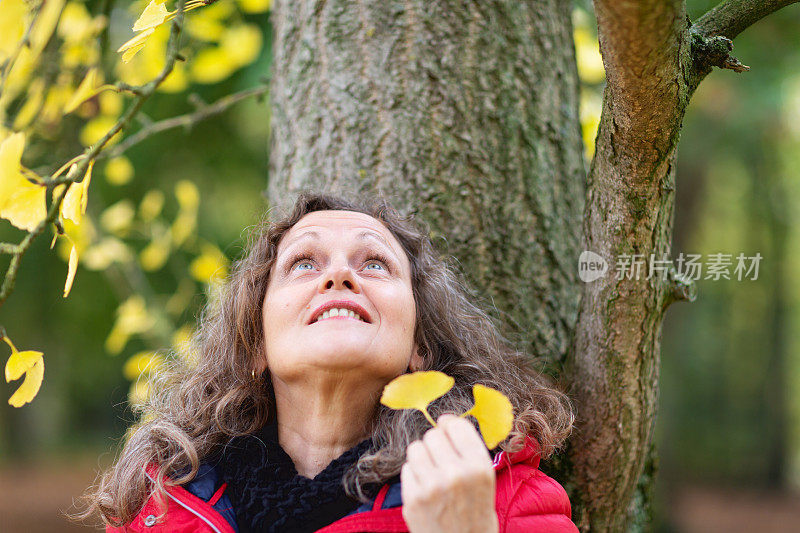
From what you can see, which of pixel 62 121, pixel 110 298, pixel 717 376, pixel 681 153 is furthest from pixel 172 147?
pixel 717 376

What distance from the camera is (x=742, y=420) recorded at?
14367mm

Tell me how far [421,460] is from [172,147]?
4.09 m

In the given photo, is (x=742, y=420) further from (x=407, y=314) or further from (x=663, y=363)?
(x=407, y=314)

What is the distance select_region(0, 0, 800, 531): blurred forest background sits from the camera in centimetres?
324

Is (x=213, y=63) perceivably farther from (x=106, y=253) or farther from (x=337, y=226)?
(x=337, y=226)

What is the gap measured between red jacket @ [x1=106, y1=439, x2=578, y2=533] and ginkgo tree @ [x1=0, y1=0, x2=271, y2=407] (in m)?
0.49

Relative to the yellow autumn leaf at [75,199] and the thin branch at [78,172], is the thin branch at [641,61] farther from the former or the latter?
the yellow autumn leaf at [75,199]

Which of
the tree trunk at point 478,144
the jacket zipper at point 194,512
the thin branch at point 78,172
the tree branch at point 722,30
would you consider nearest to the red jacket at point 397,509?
the jacket zipper at point 194,512

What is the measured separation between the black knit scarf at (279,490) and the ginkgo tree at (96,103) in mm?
556

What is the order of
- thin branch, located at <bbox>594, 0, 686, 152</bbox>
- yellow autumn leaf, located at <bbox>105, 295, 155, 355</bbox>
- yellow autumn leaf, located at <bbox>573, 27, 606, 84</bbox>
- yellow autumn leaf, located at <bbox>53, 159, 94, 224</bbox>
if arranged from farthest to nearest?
yellow autumn leaf, located at <bbox>105, 295, 155, 355</bbox> < yellow autumn leaf, located at <bbox>573, 27, 606, 84</bbox> < yellow autumn leaf, located at <bbox>53, 159, 94, 224</bbox> < thin branch, located at <bbox>594, 0, 686, 152</bbox>

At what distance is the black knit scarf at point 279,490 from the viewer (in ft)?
5.01

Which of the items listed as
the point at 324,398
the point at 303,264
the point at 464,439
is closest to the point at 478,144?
the point at 303,264

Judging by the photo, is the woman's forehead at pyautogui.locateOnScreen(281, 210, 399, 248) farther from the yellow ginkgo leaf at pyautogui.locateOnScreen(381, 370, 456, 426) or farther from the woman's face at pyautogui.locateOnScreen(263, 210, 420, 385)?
the yellow ginkgo leaf at pyautogui.locateOnScreen(381, 370, 456, 426)

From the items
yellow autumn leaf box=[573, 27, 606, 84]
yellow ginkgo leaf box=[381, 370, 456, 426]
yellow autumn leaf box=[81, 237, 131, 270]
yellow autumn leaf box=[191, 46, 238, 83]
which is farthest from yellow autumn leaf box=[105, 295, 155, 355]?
yellow ginkgo leaf box=[381, 370, 456, 426]
